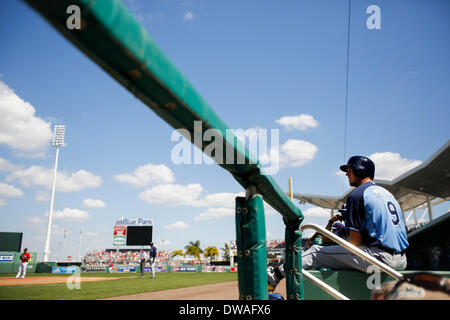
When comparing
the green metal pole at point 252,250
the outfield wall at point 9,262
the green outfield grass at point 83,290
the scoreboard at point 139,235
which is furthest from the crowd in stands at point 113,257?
the green metal pole at point 252,250

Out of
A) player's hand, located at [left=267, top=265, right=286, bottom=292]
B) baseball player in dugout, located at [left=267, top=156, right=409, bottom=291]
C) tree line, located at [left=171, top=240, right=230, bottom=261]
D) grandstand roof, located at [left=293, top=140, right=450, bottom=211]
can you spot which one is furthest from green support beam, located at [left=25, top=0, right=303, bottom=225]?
tree line, located at [left=171, top=240, right=230, bottom=261]

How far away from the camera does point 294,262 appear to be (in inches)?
72.5

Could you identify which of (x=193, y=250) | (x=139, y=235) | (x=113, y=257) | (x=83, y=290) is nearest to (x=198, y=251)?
(x=193, y=250)

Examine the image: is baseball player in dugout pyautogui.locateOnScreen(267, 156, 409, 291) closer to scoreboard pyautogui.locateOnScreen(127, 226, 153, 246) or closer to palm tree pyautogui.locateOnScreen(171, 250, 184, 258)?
scoreboard pyautogui.locateOnScreen(127, 226, 153, 246)

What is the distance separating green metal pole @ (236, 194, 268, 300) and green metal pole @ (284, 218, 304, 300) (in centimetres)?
96

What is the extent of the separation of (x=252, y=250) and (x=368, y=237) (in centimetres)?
136

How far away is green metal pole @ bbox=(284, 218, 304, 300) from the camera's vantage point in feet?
6.01

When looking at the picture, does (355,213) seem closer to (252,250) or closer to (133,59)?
(252,250)

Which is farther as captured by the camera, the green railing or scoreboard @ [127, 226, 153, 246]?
scoreboard @ [127, 226, 153, 246]

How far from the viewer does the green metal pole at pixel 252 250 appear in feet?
3.03

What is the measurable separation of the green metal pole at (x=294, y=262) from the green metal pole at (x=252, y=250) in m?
0.96

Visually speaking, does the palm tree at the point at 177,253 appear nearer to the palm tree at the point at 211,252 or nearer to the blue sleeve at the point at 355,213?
the palm tree at the point at 211,252

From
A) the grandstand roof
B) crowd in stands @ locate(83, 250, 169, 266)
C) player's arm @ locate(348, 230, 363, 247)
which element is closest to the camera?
player's arm @ locate(348, 230, 363, 247)
